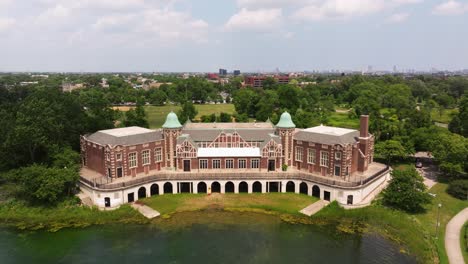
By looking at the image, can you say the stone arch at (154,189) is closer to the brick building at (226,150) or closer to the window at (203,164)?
the brick building at (226,150)

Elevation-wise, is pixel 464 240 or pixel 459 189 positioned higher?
pixel 459 189

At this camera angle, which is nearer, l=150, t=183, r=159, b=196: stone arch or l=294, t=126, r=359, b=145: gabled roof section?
l=294, t=126, r=359, b=145: gabled roof section

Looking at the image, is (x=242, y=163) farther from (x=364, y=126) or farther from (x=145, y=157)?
(x=364, y=126)

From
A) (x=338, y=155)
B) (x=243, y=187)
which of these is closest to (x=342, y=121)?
(x=338, y=155)

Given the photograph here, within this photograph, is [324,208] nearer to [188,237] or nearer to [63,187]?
[188,237]

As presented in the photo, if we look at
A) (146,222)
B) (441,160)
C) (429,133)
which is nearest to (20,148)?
(146,222)

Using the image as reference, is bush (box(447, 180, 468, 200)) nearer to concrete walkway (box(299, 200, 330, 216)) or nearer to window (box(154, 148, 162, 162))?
concrete walkway (box(299, 200, 330, 216))

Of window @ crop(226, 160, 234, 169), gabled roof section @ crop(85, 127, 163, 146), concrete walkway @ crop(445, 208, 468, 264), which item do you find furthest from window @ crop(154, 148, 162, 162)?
concrete walkway @ crop(445, 208, 468, 264)
